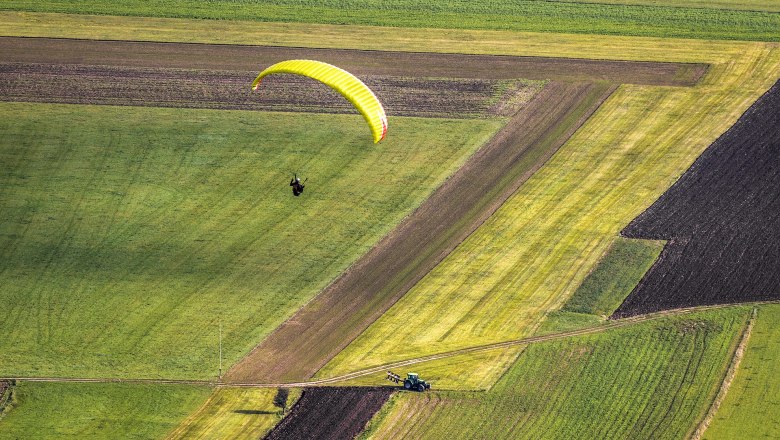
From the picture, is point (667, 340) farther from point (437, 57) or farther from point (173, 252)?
point (437, 57)

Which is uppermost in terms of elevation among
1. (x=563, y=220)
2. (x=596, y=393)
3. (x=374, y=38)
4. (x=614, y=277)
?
(x=374, y=38)

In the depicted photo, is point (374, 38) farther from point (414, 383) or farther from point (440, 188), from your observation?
point (414, 383)

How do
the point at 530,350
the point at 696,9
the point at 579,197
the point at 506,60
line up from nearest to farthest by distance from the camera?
1. the point at 530,350
2. the point at 579,197
3. the point at 506,60
4. the point at 696,9

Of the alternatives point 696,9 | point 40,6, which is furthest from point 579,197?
point 40,6

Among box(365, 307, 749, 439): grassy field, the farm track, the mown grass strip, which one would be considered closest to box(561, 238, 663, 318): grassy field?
the farm track

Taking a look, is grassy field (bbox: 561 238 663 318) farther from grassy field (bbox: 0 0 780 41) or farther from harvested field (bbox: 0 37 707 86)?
grassy field (bbox: 0 0 780 41)

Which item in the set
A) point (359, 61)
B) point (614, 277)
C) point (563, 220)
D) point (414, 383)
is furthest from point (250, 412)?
point (359, 61)
